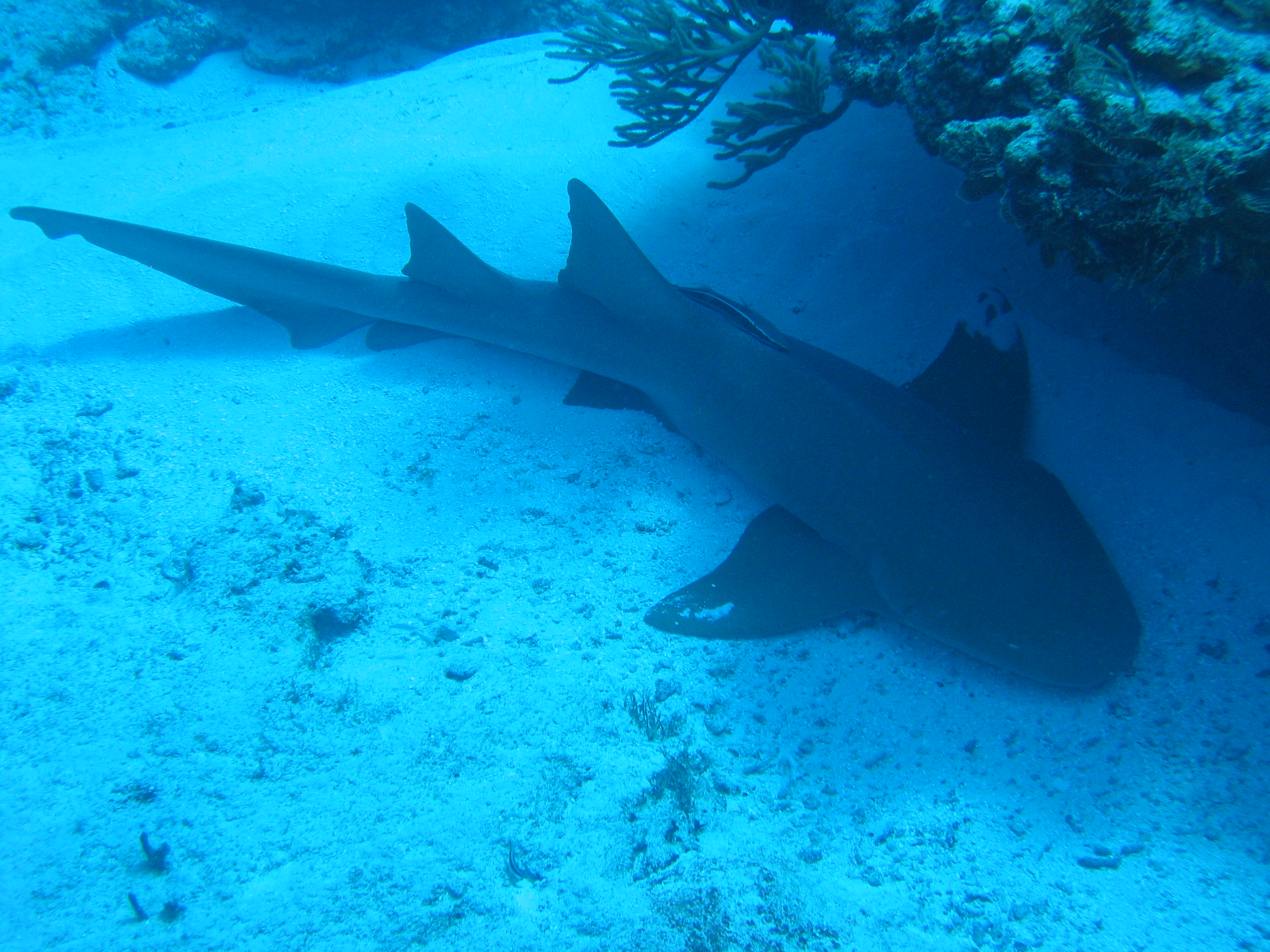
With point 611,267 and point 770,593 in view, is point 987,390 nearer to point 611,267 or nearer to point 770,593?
point 770,593

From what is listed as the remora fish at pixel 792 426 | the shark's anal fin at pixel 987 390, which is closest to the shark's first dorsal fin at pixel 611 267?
the remora fish at pixel 792 426

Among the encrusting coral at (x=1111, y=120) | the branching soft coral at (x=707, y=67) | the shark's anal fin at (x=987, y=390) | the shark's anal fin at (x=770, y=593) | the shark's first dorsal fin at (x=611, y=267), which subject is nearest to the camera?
the encrusting coral at (x=1111, y=120)

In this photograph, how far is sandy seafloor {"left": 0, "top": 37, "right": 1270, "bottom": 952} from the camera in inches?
75.7

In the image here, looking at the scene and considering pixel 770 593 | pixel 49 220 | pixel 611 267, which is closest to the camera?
pixel 770 593

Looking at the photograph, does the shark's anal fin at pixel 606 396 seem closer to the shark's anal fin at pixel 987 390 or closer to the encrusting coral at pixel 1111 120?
the shark's anal fin at pixel 987 390

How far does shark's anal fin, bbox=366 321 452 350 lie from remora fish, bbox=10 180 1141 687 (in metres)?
0.01

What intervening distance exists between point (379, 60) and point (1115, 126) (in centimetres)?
890

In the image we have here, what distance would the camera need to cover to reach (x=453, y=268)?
12.6 feet

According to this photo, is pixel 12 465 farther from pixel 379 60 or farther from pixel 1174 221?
pixel 379 60

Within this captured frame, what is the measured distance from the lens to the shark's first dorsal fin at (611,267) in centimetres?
341

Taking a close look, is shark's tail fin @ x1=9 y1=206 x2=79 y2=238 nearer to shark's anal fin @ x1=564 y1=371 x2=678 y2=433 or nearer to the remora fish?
the remora fish

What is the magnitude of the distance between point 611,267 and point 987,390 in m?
2.30

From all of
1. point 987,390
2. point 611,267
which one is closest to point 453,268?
point 611,267

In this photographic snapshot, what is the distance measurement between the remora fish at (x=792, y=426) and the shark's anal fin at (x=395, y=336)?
13mm
